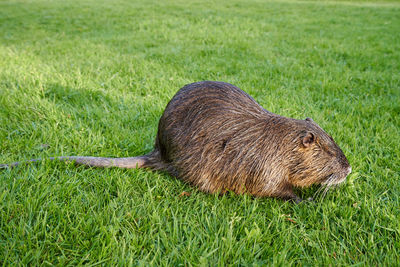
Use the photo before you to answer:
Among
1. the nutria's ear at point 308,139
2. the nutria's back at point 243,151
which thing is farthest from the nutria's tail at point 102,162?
the nutria's ear at point 308,139

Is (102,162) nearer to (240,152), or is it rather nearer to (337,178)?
(240,152)

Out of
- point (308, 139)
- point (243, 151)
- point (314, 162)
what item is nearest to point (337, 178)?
point (314, 162)

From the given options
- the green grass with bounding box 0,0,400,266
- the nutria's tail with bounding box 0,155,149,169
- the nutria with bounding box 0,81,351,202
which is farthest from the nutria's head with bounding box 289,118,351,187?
the nutria's tail with bounding box 0,155,149,169

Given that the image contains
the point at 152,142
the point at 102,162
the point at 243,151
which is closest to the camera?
the point at 243,151

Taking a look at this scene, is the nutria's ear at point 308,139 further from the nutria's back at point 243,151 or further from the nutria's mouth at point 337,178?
the nutria's mouth at point 337,178

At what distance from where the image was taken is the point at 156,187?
2109mm

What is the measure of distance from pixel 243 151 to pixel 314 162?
1.71 ft

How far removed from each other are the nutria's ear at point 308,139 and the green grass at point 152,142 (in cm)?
39

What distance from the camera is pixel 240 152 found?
2.09 metres

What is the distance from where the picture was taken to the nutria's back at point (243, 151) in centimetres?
208

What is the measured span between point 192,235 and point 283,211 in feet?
2.17

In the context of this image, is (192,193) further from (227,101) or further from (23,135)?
(23,135)

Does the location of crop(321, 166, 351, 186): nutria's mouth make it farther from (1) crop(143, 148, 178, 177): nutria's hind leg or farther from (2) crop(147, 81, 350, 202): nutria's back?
(1) crop(143, 148, 178, 177): nutria's hind leg

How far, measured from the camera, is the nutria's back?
81.9 inches
